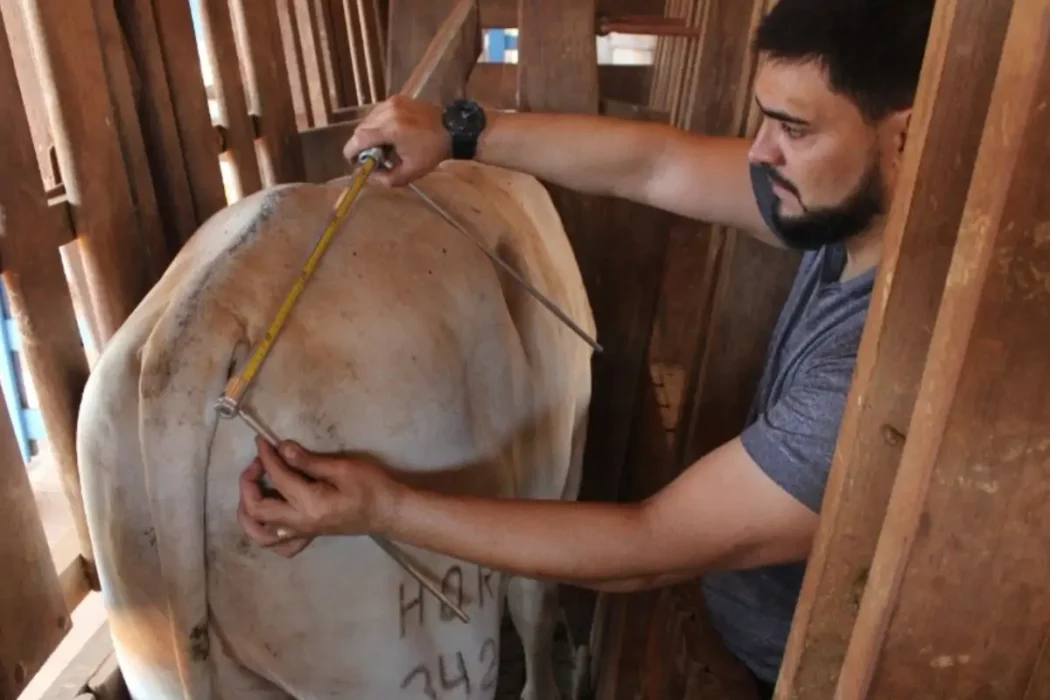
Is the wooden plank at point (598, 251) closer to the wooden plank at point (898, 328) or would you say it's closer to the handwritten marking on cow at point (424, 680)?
the handwritten marking on cow at point (424, 680)

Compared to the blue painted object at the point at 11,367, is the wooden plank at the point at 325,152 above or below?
above

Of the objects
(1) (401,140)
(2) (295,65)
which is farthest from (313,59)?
(1) (401,140)

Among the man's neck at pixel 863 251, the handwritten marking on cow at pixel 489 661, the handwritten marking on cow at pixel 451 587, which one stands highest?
the man's neck at pixel 863 251

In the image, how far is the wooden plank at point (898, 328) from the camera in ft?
1.78

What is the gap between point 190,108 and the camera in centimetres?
150

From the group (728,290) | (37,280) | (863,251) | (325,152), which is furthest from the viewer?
(325,152)

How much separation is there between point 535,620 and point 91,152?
1.14m

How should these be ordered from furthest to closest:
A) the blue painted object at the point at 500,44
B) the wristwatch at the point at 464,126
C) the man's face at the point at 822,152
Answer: the blue painted object at the point at 500,44, the wristwatch at the point at 464,126, the man's face at the point at 822,152

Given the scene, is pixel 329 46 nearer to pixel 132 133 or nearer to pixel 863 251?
pixel 132 133

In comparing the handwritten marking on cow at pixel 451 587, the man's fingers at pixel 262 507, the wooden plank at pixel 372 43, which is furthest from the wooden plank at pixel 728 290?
the wooden plank at pixel 372 43

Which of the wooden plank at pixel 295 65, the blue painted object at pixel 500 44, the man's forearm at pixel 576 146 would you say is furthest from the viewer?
the blue painted object at pixel 500 44

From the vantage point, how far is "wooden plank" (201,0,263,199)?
1.62 meters

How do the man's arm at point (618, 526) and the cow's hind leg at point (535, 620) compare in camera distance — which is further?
the cow's hind leg at point (535, 620)

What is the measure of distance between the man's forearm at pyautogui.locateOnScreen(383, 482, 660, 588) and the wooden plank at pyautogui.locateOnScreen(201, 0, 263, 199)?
991mm
